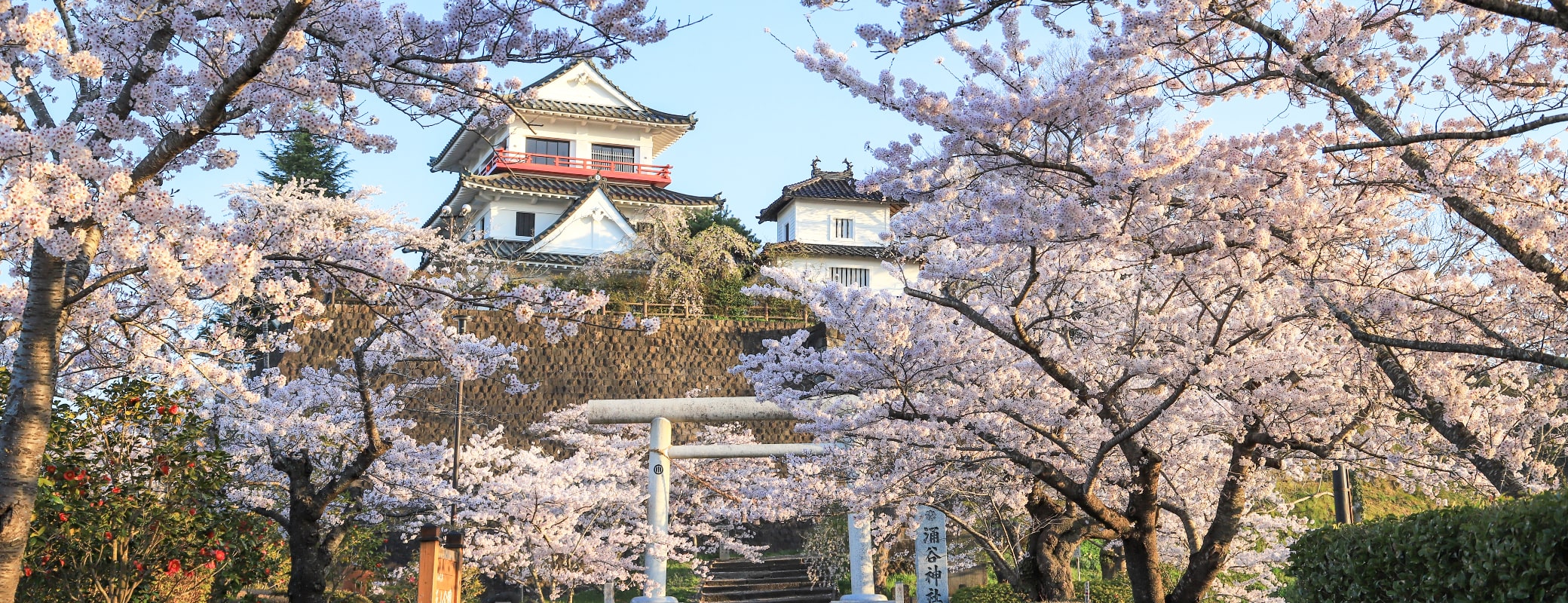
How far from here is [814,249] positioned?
1187 inches

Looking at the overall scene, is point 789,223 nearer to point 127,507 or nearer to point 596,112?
point 596,112

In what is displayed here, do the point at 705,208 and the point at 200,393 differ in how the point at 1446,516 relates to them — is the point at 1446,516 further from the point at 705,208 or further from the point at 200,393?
the point at 705,208

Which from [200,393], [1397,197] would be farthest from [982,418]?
[200,393]

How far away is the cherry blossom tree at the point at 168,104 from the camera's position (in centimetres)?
448

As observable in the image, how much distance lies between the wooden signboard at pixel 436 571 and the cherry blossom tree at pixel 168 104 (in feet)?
4.95

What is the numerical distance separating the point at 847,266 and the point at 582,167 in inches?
305

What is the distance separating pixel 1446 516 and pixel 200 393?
10981 millimetres

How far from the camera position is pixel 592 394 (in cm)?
2359

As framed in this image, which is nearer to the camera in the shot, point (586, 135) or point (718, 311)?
point (718, 311)

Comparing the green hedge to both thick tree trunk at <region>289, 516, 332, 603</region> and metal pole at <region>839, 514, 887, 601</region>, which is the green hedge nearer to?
metal pole at <region>839, 514, 887, 601</region>

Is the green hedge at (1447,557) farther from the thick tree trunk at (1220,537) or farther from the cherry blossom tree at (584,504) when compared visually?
the cherry blossom tree at (584,504)

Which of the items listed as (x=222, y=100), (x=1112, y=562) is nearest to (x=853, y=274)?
(x=1112, y=562)

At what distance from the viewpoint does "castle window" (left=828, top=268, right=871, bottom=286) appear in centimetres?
3061

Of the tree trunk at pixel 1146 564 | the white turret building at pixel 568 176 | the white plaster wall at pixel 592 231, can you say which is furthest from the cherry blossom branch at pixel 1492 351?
the white plaster wall at pixel 592 231
